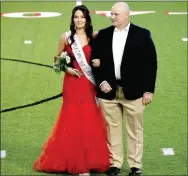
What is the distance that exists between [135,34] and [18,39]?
227 inches

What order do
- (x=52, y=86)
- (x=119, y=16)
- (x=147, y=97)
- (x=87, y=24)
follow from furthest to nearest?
(x=52, y=86) < (x=87, y=24) < (x=147, y=97) < (x=119, y=16)

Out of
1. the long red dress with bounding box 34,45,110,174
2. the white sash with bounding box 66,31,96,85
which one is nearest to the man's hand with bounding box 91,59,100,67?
the white sash with bounding box 66,31,96,85

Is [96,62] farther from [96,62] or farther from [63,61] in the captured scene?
[63,61]

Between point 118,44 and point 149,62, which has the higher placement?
point 118,44

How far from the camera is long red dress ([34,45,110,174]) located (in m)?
5.46

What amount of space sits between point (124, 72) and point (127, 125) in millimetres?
570

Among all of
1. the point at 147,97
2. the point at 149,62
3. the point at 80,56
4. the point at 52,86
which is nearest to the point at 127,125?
the point at 147,97

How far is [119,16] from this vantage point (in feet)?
16.5

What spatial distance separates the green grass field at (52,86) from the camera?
606 centimetres

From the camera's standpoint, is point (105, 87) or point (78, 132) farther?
point (78, 132)

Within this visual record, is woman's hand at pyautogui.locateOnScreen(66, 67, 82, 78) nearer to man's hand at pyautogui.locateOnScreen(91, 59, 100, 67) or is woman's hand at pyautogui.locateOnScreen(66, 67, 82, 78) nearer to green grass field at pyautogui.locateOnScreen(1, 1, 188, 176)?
man's hand at pyautogui.locateOnScreen(91, 59, 100, 67)

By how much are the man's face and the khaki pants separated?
595mm

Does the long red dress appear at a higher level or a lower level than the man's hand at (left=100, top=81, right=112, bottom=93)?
lower

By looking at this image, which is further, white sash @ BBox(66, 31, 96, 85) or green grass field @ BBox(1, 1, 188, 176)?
green grass field @ BBox(1, 1, 188, 176)
